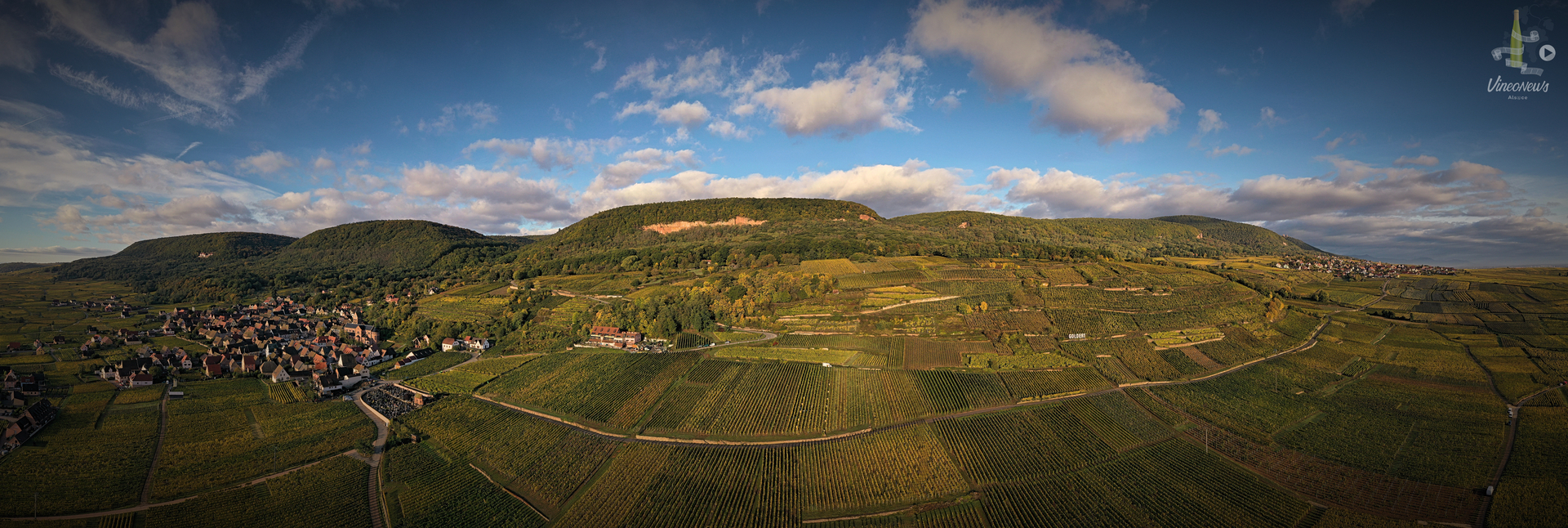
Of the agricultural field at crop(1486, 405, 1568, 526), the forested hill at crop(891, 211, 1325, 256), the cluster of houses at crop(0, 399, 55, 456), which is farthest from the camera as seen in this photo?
the forested hill at crop(891, 211, 1325, 256)

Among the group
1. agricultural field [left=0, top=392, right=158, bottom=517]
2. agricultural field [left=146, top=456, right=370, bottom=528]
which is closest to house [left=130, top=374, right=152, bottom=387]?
agricultural field [left=0, top=392, right=158, bottom=517]

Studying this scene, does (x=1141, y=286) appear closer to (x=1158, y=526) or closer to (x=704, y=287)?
(x=1158, y=526)

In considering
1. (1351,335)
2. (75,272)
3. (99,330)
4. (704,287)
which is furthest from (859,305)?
(75,272)

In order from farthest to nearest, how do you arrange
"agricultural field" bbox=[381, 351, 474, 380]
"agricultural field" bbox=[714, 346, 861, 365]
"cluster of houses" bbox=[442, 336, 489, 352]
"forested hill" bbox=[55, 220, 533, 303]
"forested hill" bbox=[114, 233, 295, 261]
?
"forested hill" bbox=[114, 233, 295, 261]
"forested hill" bbox=[55, 220, 533, 303]
"cluster of houses" bbox=[442, 336, 489, 352]
"agricultural field" bbox=[381, 351, 474, 380]
"agricultural field" bbox=[714, 346, 861, 365]

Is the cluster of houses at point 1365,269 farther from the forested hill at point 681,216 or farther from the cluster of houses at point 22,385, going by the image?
the cluster of houses at point 22,385

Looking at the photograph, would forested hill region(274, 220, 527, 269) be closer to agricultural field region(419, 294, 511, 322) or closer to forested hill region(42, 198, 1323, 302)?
forested hill region(42, 198, 1323, 302)

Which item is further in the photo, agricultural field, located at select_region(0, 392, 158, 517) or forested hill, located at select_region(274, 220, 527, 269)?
forested hill, located at select_region(274, 220, 527, 269)
